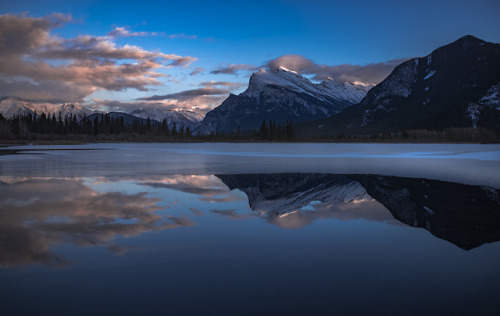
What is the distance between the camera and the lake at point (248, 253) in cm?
582

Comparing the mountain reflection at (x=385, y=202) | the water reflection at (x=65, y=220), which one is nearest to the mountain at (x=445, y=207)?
the mountain reflection at (x=385, y=202)

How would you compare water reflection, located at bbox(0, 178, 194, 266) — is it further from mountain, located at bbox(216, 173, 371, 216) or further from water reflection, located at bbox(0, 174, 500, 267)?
mountain, located at bbox(216, 173, 371, 216)

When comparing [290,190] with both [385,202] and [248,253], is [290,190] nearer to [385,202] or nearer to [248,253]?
[385,202]

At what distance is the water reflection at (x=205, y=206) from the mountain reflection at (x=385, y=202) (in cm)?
3

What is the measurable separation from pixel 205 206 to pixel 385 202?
23.6 ft

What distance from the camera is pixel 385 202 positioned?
15.0m

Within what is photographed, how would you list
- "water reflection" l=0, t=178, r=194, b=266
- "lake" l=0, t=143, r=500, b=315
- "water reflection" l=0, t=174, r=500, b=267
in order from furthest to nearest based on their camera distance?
"water reflection" l=0, t=174, r=500, b=267
"water reflection" l=0, t=178, r=194, b=266
"lake" l=0, t=143, r=500, b=315

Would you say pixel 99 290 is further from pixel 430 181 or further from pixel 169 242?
pixel 430 181

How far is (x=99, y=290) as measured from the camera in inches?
245

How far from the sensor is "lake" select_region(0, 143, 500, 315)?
582 cm

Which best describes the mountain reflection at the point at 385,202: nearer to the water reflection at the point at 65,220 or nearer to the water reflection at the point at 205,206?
the water reflection at the point at 205,206

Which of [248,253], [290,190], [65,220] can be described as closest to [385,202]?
[290,190]

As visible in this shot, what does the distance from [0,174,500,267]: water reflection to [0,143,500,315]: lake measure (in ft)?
0.21

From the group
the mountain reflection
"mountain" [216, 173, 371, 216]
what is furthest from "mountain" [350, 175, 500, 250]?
"mountain" [216, 173, 371, 216]
